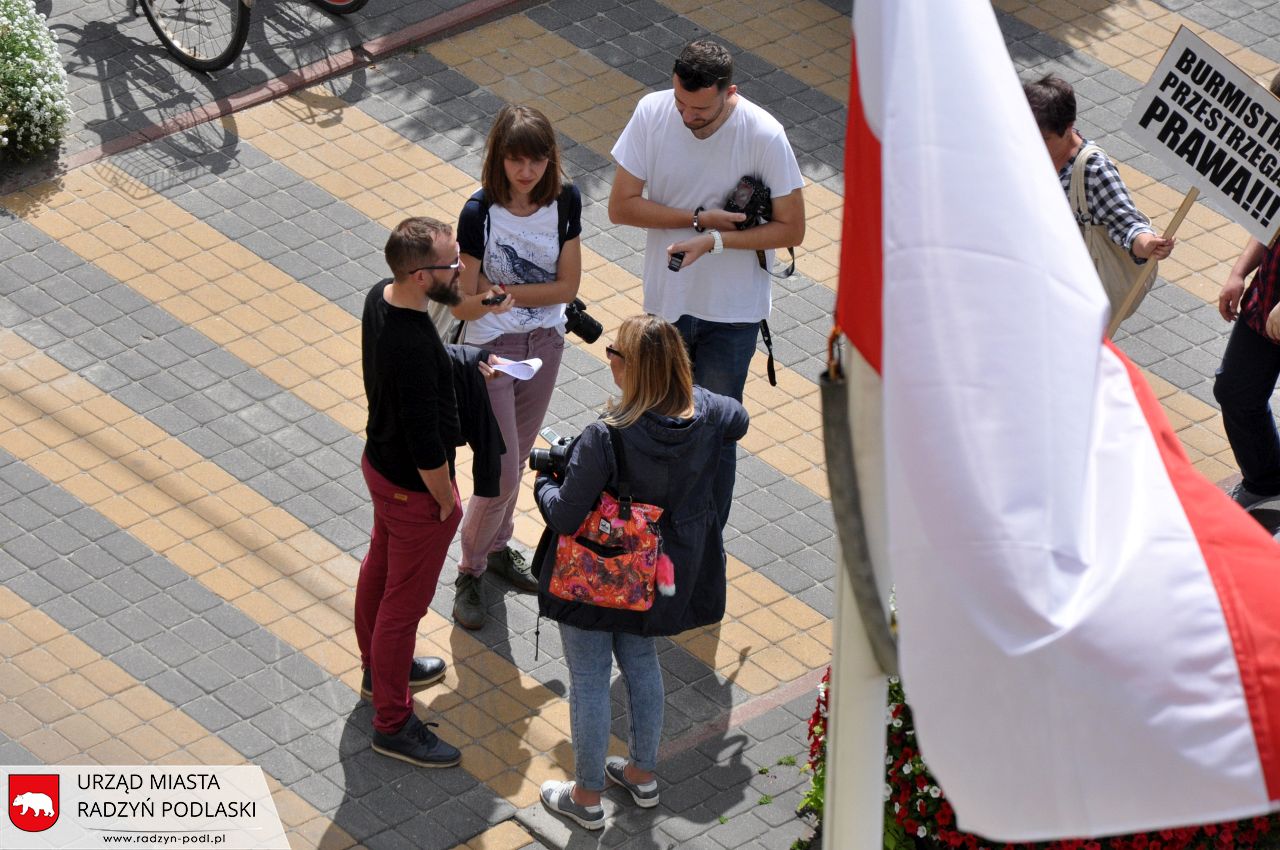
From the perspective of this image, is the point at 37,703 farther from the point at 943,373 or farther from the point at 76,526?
the point at 943,373

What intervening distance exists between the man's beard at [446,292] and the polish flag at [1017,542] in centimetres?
297

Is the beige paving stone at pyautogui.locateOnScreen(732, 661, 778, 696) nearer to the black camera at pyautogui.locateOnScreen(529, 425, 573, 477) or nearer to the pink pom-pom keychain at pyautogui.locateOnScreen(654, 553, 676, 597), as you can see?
the pink pom-pom keychain at pyautogui.locateOnScreen(654, 553, 676, 597)

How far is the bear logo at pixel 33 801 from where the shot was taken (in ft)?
20.5

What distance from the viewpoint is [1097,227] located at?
707cm

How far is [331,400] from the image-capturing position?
8367mm

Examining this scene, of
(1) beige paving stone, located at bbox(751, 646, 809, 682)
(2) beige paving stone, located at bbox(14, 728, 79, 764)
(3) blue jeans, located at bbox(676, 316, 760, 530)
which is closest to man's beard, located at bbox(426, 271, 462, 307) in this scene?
(3) blue jeans, located at bbox(676, 316, 760, 530)

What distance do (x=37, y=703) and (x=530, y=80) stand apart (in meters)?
5.47

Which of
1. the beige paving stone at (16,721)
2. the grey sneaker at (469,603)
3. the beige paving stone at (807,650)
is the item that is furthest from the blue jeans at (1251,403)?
the beige paving stone at (16,721)

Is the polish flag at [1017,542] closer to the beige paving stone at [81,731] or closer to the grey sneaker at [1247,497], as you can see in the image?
the beige paving stone at [81,731]

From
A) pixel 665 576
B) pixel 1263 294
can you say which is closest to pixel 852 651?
pixel 665 576

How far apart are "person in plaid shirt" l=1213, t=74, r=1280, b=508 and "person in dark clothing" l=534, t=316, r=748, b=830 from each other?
2.80 metres

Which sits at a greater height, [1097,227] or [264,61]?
[1097,227]

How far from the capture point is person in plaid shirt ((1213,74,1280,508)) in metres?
7.41

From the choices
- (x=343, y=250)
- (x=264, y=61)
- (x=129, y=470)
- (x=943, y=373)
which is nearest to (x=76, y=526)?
(x=129, y=470)
